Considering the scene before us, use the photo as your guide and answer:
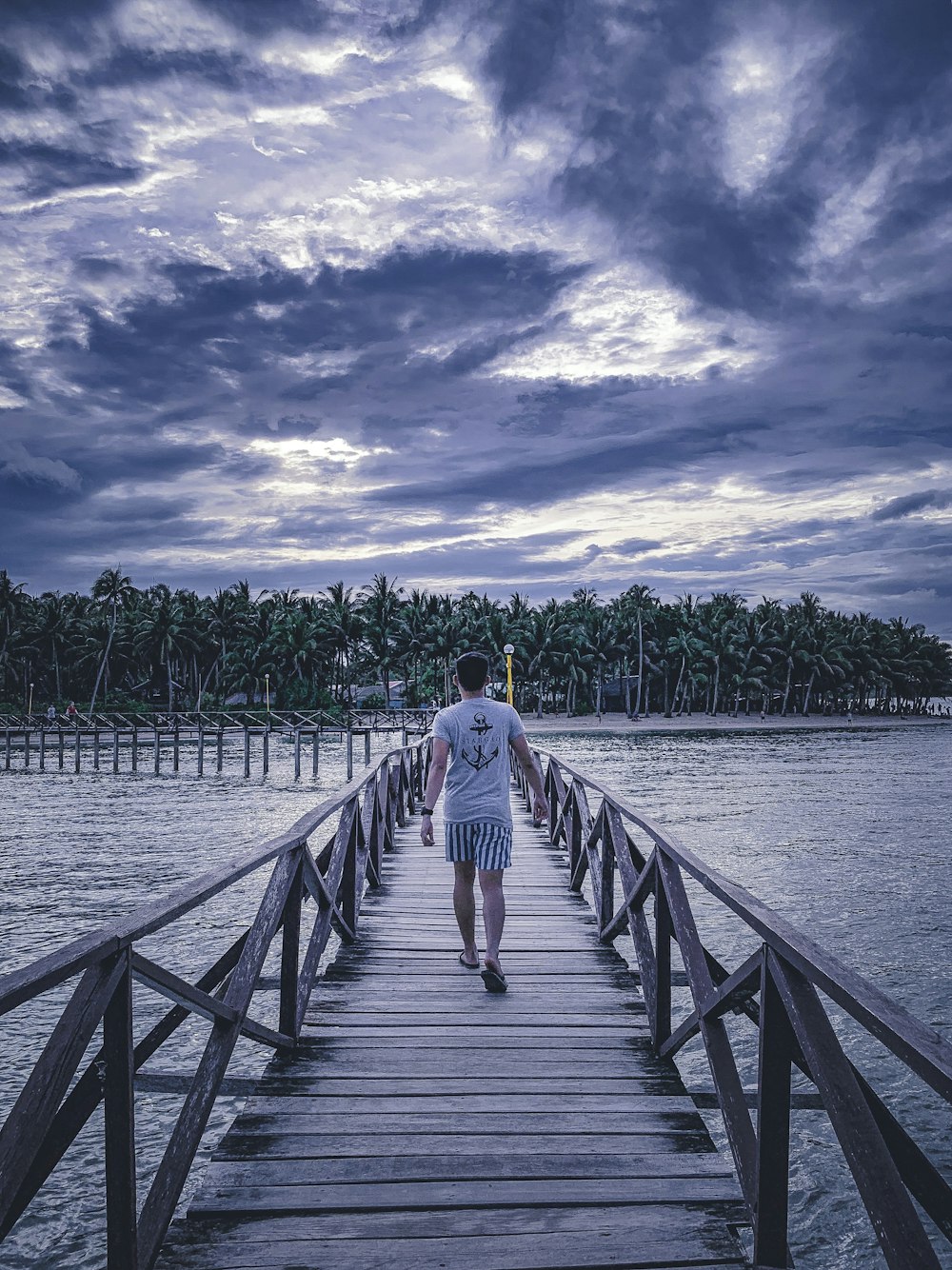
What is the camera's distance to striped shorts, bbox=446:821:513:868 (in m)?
4.79

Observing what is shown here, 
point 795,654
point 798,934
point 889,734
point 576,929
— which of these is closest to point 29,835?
point 576,929

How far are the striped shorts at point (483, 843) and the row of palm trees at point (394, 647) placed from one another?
64.9m

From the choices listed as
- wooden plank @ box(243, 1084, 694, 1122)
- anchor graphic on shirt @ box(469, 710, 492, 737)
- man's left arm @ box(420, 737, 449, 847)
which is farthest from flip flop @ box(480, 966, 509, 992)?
anchor graphic on shirt @ box(469, 710, 492, 737)

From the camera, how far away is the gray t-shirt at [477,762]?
477 centimetres

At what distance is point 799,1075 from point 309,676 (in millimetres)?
68536

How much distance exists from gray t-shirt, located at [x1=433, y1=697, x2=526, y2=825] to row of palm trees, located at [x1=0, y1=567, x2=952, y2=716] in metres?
64.9

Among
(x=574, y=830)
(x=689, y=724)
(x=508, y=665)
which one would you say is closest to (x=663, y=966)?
(x=574, y=830)

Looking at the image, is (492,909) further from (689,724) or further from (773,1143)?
(689,724)

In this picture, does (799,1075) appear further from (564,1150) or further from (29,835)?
(29,835)

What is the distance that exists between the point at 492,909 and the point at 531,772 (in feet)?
2.59

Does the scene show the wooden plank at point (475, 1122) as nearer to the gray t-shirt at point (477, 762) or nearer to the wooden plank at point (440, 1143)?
the wooden plank at point (440, 1143)

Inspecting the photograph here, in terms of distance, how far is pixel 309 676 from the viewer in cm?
7400

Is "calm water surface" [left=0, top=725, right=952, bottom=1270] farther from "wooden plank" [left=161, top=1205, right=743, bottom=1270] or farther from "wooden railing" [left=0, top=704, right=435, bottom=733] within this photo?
"wooden railing" [left=0, top=704, right=435, bottom=733]

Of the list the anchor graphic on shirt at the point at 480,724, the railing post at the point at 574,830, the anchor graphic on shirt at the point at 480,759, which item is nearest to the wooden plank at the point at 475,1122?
the anchor graphic on shirt at the point at 480,759
